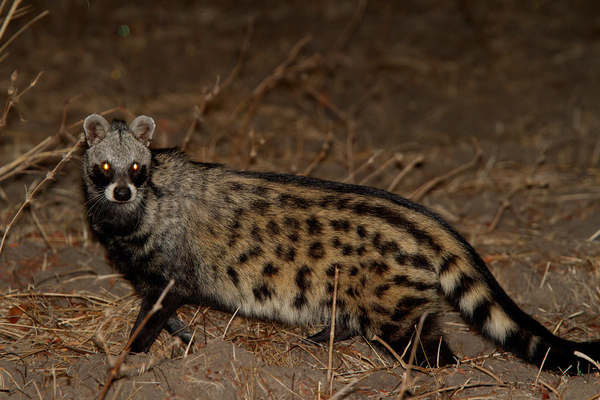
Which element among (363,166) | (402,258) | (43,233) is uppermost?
(363,166)

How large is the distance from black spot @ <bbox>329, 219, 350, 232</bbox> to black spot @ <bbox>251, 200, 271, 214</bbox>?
0.54 metres

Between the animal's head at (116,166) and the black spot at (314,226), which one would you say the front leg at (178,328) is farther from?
the black spot at (314,226)

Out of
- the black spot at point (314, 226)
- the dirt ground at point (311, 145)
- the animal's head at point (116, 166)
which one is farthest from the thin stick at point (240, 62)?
the black spot at point (314, 226)

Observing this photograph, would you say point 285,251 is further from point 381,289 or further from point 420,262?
point 420,262

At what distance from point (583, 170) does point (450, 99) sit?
2.82 meters

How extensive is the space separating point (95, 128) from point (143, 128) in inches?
13.5

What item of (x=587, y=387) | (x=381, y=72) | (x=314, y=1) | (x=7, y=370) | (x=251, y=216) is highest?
(x=314, y=1)

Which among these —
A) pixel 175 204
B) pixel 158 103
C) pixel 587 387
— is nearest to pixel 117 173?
pixel 175 204

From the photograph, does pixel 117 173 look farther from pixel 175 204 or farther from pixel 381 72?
pixel 381 72

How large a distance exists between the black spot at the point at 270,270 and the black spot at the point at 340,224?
555mm

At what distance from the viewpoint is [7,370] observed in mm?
4266

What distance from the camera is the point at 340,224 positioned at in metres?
4.66

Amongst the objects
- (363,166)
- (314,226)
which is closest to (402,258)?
(314,226)

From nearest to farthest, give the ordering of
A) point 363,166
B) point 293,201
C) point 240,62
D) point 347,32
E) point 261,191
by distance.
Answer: point 293,201, point 261,191, point 363,166, point 240,62, point 347,32
